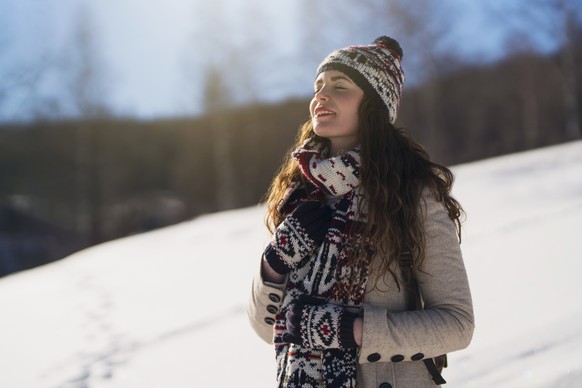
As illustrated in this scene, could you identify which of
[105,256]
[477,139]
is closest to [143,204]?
[105,256]

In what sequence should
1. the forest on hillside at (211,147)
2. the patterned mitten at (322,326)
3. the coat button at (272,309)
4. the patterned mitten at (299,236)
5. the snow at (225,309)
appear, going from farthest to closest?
1. the forest on hillside at (211,147)
2. the snow at (225,309)
3. the coat button at (272,309)
4. the patterned mitten at (299,236)
5. the patterned mitten at (322,326)

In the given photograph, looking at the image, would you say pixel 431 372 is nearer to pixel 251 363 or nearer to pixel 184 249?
pixel 251 363

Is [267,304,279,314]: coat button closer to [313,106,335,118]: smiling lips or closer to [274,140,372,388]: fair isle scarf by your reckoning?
[274,140,372,388]: fair isle scarf

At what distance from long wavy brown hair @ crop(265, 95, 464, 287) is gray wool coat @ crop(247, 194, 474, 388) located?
35 millimetres

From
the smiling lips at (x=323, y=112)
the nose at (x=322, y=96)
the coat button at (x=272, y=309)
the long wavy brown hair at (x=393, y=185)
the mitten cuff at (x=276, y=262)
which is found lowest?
the coat button at (x=272, y=309)

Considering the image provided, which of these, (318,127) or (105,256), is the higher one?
(318,127)

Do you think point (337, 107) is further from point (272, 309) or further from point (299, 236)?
point (272, 309)

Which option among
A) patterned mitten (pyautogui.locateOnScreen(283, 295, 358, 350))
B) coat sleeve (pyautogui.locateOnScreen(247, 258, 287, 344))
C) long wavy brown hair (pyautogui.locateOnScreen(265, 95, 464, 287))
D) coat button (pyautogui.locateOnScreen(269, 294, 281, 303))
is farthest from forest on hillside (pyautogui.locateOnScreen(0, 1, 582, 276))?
patterned mitten (pyautogui.locateOnScreen(283, 295, 358, 350))

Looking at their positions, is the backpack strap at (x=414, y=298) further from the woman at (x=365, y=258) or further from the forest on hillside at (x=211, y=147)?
the forest on hillside at (x=211, y=147)

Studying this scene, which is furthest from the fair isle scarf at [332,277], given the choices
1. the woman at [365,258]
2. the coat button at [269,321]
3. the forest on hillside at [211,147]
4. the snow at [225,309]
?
the forest on hillside at [211,147]

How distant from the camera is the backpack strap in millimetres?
1463

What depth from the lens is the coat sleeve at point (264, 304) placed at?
162 cm

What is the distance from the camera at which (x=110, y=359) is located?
147 inches

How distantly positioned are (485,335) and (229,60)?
14471 millimetres
